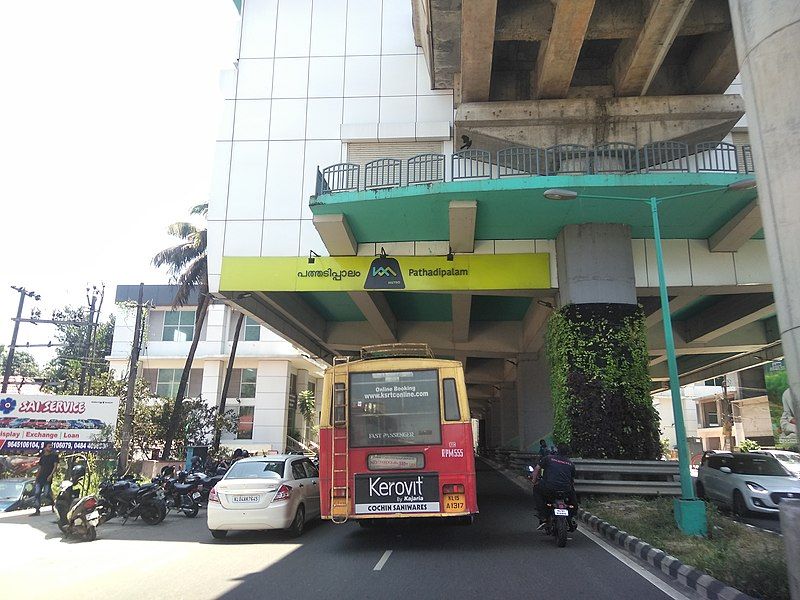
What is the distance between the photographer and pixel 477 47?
14.2 m

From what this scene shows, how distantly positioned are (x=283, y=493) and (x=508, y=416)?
29.8 m

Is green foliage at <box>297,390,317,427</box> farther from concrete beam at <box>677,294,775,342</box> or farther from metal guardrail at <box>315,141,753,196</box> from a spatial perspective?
metal guardrail at <box>315,141,753,196</box>

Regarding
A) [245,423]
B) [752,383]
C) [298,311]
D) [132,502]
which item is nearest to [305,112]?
[298,311]

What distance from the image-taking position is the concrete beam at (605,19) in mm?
14055

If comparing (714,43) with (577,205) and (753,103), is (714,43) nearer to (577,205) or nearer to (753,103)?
(577,205)

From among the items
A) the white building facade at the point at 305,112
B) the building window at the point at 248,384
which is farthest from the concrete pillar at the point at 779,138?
the building window at the point at 248,384

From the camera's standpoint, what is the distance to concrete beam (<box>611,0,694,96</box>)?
1300 centimetres

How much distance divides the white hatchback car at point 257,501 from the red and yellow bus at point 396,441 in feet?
4.17

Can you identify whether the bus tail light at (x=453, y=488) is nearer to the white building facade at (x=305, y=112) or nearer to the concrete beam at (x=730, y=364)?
the white building facade at (x=305, y=112)

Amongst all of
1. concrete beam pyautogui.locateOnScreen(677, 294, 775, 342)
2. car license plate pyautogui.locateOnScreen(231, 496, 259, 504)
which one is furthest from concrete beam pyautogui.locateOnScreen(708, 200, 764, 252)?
car license plate pyautogui.locateOnScreen(231, 496, 259, 504)

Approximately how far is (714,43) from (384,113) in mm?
9045

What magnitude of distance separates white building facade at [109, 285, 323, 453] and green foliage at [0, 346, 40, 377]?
10510 mm

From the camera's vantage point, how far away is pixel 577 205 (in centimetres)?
1429

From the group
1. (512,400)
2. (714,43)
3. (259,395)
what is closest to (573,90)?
(714,43)
